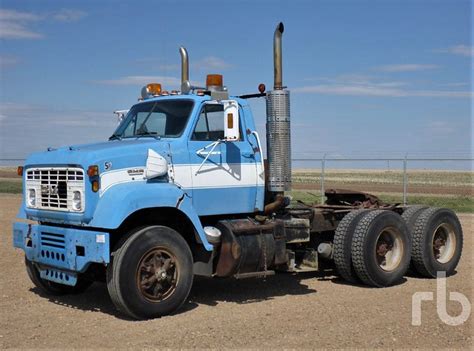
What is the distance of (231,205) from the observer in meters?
9.37

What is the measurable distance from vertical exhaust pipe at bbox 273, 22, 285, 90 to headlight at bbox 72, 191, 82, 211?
11.0 ft

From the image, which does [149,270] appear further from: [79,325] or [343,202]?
[343,202]

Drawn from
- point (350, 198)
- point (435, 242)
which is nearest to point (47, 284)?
point (350, 198)

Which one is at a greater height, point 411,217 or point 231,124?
point 231,124

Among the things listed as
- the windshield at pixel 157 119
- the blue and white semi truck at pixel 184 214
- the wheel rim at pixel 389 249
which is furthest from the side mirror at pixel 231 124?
the wheel rim at pixel 389 249

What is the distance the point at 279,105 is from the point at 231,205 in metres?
1.64

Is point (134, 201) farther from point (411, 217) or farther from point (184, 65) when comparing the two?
point (411, 217)

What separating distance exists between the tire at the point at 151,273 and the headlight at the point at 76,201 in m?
0.72

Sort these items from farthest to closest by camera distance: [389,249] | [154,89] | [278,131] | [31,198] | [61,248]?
1. [389,249]
2. [154,89]
3. [278,131]
4. [31,198]
5. [61,248]

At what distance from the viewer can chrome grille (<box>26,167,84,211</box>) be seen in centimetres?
822

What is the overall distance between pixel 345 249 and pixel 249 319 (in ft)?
8.87

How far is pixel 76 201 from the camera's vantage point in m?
8.21
